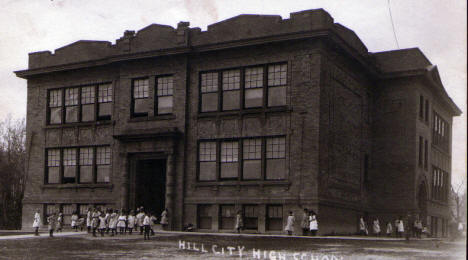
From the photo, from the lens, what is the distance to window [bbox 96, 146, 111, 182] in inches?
1545

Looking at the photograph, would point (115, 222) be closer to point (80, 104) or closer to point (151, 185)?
point (151, 185)

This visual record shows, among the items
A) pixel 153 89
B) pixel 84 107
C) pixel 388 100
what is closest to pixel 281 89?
pixel 153 89

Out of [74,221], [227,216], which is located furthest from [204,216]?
[74,221]

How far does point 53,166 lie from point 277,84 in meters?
16.2

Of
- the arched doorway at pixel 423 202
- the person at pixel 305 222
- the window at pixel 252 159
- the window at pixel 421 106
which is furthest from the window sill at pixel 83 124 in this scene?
the arched doorway at pixel 423 202

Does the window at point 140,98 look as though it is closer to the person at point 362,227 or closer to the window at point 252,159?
the window at point 252,159

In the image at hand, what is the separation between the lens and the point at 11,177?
5950 centimetres

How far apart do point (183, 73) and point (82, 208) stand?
1065cm

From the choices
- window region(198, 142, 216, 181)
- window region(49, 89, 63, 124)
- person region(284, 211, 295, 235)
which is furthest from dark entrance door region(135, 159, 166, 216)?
person region(284, 211, 295, 235)

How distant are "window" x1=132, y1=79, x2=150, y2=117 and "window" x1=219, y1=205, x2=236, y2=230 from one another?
24.3 ft

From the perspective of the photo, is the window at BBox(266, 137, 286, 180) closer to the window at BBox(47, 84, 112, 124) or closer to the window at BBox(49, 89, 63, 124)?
the window at BBox(47, 84, 112, 124)

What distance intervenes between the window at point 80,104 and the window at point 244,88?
277 inches

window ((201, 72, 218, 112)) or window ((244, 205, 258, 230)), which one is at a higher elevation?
window ((201, 72, 218, 112))

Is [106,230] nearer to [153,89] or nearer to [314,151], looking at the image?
[153,89]
